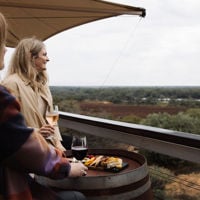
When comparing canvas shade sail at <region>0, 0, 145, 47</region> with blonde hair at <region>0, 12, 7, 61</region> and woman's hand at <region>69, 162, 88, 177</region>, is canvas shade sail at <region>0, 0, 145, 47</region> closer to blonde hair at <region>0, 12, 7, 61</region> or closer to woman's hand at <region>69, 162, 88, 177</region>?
woman's hand at <region>69, 162, 88, 177</region>

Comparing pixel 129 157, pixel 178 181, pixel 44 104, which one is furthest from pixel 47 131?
pixel 178 181

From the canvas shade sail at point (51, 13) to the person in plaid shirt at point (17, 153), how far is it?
2.30 metres

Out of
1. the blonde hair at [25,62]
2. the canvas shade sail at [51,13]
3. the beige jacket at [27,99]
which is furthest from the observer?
the canvas shade sail at [51,13]

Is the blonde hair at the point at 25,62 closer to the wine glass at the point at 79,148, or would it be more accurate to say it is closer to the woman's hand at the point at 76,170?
the wine glass at the point at 79,148

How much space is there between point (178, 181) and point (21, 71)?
4.53 ft

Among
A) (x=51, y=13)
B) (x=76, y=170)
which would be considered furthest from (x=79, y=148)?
(x=51, y=13)

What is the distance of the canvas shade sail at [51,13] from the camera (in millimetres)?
3453

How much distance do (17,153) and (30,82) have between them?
4.98ft

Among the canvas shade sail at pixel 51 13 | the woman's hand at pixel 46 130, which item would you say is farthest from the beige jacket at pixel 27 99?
the canvas shade sail at pixel 51 13

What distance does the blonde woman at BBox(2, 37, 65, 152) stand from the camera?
2486mm

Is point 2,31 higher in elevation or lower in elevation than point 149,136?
higher

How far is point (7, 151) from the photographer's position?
1.11 m

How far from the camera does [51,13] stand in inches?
167

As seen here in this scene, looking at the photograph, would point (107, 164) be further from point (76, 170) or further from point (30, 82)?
point (30, 82)
